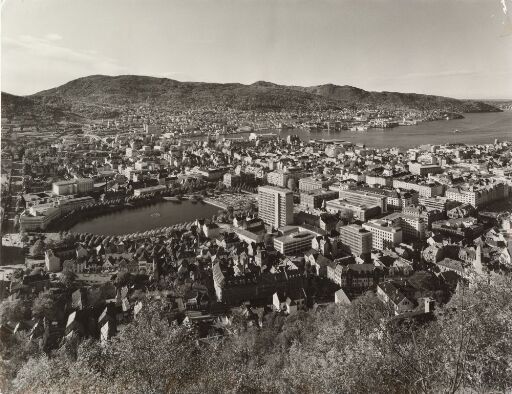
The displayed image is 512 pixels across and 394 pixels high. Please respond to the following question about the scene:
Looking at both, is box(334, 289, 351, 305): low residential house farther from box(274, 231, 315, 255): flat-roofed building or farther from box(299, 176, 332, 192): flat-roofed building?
box(299, 176, 332, 192): flat-roofed building

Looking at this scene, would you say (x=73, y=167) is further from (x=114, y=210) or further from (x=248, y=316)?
(x=248, y=316)

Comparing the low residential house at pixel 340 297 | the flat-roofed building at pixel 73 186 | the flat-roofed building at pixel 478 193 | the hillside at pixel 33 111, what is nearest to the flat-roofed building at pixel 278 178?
the flat-roofed building at pixel 478 193

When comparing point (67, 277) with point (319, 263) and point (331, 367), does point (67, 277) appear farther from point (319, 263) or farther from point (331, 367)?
point (331, 367)

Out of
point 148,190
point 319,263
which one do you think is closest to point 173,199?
point 148,190

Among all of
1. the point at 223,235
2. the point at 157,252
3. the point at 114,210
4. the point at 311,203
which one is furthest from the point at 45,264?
the point at 311,203

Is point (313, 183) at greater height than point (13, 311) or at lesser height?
lesser

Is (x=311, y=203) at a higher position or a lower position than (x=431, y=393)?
lower

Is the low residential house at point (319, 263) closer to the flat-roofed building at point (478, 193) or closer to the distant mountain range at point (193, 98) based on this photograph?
the flat-roofed building at point (478, 193)

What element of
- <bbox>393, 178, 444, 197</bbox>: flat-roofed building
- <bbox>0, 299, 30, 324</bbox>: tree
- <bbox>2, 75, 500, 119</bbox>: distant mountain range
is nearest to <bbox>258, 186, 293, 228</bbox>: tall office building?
<bbox>393, 178, 444, 197</bbox>: flat-roofed building
